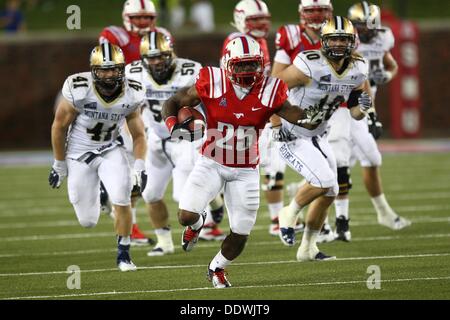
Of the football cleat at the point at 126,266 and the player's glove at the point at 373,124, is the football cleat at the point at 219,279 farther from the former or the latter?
the player's glove at the point at 373,124

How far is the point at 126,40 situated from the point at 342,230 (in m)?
2.55

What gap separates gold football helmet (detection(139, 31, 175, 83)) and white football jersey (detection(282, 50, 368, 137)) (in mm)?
1032

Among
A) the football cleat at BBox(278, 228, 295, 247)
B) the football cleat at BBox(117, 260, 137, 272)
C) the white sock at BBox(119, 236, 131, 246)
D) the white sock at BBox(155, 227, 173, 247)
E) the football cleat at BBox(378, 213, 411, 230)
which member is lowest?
the football cleat at BBox(378, 213, 411, 230)

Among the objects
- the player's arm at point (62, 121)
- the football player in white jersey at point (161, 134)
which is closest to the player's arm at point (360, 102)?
the football player in white jersey at point (161, 134)

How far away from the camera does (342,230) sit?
8.79 meters

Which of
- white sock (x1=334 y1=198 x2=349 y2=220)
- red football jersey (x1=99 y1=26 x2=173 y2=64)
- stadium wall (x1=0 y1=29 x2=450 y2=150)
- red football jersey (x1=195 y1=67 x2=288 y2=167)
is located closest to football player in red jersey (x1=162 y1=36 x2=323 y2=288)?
red football jersey (x1=195 y1=67 x2=288 y2=167)

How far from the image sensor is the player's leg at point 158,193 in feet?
27.7

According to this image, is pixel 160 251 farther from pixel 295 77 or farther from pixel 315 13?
pixel 315 13

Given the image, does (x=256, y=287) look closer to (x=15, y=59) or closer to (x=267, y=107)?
(x=267, y=107)

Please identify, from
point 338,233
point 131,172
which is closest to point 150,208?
point 131,172

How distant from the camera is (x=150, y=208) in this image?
854 centimetres

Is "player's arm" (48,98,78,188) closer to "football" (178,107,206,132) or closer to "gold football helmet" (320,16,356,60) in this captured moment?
"football" (178,107,206,132)

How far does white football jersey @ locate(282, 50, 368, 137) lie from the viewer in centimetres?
785

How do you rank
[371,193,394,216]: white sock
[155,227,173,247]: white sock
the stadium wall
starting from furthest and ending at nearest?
the stadium wall
[371,193,394,216]: white sock
[155,227,173,247]: white sock
